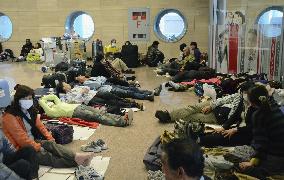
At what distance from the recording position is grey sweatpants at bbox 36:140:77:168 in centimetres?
517

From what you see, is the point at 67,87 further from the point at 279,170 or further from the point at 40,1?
the point at 40,1

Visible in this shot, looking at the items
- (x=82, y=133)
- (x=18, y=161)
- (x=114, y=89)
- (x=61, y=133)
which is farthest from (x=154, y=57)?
(x=18, y=161)

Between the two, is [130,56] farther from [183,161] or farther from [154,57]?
[183,161]

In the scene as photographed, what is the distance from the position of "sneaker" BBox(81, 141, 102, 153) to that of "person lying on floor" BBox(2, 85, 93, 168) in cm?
67

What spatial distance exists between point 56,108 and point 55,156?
232cm

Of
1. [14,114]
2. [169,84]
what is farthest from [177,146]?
[169,84]

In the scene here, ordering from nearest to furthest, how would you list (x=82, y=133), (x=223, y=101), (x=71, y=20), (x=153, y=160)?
(x=153, y=160)
(x=82, y=133)
(x=223, y=101)
(x=71, y=20)

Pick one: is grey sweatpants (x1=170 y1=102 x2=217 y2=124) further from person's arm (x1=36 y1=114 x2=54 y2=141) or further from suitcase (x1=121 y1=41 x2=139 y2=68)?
suitcase (x1=121 y1=41 x2=139 y2=68)

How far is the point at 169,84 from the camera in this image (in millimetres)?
11094

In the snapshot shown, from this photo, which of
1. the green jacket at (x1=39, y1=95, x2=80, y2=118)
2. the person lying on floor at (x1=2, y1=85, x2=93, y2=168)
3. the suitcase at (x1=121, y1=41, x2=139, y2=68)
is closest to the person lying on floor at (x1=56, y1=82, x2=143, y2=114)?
the green jacket at (x1=39, y1=95, x2=80, y2=118)

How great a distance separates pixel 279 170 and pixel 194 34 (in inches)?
547

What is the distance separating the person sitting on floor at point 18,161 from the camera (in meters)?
4.25

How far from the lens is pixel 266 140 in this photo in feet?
14.3

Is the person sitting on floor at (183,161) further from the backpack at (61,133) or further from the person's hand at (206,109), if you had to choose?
the person's hand at (206,109)
